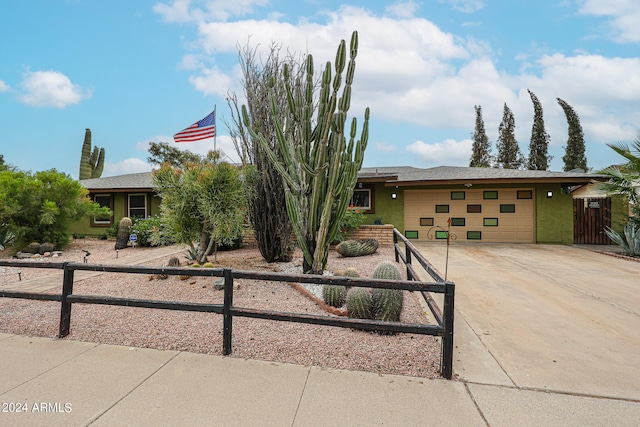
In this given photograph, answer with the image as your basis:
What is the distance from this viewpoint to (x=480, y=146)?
1187 inches

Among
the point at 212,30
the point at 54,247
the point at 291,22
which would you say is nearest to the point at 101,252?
the point at 54,247

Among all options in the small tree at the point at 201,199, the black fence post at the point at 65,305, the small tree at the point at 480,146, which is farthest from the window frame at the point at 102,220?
the small tree at the point at 480,146

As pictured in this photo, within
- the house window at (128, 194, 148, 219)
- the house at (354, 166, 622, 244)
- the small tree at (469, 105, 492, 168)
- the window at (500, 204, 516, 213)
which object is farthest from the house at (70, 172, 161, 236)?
the small tree at (469, 105, 492, 168)

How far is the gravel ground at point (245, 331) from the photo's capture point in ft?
9.74

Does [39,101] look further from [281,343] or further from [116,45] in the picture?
[281,343]

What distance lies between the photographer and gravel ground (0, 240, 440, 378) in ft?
9.74

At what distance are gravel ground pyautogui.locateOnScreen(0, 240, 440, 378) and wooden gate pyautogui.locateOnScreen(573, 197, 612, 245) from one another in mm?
11271

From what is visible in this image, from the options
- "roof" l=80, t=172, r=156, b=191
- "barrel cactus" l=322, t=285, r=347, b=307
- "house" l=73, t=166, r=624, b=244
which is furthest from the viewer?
"roof" l=80, t=172, r=156, b=191

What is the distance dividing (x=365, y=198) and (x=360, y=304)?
9.62m

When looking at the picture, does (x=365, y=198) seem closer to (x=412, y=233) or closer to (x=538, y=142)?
(x=412, y=233)

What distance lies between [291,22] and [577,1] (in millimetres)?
6516

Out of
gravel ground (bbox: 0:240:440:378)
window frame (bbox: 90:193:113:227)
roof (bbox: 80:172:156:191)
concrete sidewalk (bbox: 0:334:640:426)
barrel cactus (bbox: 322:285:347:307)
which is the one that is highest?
roof (bbox: 80:172:156:191)

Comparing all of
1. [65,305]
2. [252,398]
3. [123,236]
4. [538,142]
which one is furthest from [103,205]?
[538,142]

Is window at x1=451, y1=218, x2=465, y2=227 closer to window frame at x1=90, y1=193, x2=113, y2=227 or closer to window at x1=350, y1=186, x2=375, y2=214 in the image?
window at x1=350, y1=186, x2=375, y2=214
